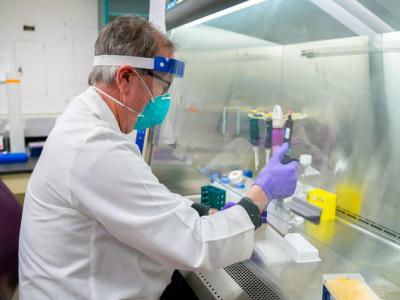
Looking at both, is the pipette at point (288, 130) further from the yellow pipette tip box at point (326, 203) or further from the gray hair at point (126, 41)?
the gray hair at point (126, 41)

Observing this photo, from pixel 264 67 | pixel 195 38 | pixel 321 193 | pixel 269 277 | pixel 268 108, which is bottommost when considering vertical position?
pixel 269 277

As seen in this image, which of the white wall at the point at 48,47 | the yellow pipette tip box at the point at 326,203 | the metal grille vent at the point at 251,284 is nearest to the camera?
the metal grille vent at the point at 251,284

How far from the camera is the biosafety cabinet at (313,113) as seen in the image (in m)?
0.95

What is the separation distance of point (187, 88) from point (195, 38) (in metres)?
0.25

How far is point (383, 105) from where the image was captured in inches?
42.0

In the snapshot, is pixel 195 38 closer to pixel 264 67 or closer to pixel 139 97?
pixel 264 67

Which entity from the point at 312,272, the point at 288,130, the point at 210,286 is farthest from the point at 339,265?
the point at 288,130

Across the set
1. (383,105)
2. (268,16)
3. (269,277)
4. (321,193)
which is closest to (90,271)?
(269,277)

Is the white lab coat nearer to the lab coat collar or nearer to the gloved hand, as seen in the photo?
the lab coat collar

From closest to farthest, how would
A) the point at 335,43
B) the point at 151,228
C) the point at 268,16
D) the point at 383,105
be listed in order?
the point at 151,228 → the point at 383,105 → the point at 335,43 → the point at 268,16

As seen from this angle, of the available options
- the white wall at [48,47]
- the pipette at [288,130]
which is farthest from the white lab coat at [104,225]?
the white wall at [48,47]

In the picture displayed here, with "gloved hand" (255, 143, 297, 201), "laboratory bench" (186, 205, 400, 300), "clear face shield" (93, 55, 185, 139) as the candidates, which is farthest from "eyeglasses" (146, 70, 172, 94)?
"laboratory bench" (186, 205, 400, 300)

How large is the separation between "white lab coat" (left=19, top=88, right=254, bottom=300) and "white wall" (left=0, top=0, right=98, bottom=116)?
88.3 inches

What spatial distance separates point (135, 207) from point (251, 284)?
37 centimetres
